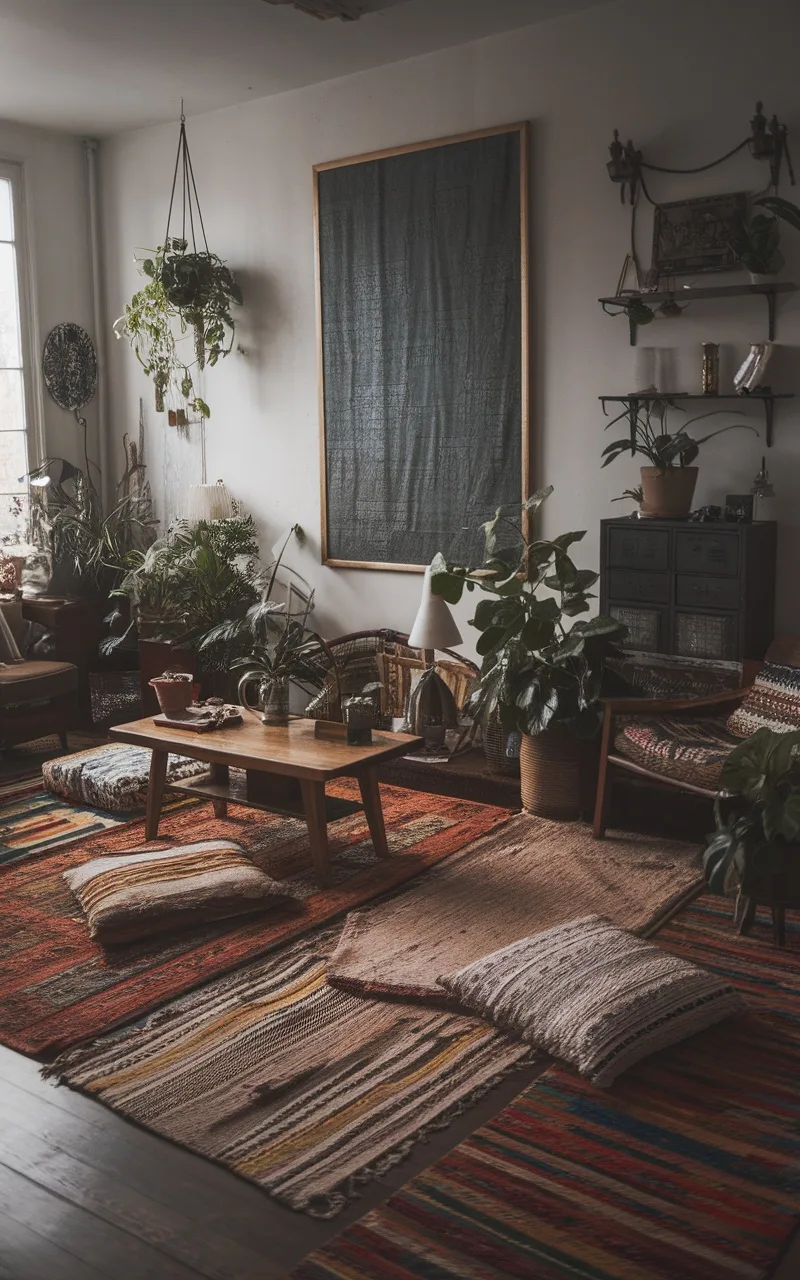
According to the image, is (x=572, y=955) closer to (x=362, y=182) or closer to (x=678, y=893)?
(x=678, y=893)

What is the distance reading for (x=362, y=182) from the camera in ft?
18.7

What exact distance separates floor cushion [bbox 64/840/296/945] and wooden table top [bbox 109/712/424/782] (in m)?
0.35

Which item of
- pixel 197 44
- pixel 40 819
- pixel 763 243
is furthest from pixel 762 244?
pixel 40 819

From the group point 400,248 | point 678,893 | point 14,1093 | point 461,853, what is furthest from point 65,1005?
point 400,248

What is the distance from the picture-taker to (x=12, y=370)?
6.72 m

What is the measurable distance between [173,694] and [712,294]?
103 inches

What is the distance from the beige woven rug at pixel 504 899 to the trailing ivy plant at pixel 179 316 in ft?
10.5

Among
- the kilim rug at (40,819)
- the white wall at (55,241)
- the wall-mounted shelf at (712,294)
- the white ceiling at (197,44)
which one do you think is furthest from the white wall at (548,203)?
the kilim rug at (40,819)

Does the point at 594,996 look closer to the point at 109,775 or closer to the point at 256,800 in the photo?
the point at 256,800

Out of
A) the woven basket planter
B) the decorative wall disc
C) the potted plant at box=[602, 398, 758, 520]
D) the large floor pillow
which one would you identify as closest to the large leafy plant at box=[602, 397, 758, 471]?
the potted plant at box=[602, 398, 758, 520]

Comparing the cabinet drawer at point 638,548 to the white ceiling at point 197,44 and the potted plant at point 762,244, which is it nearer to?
the potted plant at point 762,244

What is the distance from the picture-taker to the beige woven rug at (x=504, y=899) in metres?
3.46

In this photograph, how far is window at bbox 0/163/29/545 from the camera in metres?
6.65

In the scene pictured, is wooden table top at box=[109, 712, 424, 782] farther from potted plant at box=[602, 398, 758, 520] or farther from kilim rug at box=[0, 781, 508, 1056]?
potted plant at box=[602, 398, 758, 520]
